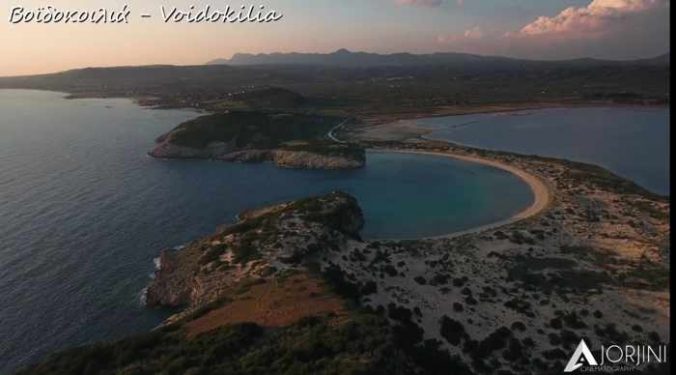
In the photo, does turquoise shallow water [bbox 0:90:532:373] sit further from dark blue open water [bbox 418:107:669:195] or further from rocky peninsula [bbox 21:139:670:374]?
dark blue open water [bbox 418:107:669:195]

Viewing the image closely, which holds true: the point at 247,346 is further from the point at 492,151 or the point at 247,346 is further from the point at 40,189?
the point at 492,151

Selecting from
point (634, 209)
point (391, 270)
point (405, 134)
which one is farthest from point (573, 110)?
point (391, 270)

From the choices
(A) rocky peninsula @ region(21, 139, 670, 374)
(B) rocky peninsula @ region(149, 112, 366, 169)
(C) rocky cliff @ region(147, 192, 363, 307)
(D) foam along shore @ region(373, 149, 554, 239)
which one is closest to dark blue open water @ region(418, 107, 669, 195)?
(D) foam along shore @ region(373, 149, 554, 239)

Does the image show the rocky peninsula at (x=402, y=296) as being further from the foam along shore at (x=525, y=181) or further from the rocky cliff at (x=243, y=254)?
the foam along shore at (x=525, y=181)

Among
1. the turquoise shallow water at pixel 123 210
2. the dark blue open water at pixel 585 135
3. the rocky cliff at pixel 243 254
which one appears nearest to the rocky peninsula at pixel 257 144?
the turquoise shallow water at pixel 123 210

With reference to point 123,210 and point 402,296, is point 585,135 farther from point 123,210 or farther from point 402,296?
point 123,210

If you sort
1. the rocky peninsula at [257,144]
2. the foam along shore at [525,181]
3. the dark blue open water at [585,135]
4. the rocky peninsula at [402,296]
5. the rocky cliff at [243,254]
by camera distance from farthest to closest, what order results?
the rocky peninsula at [257,144] < the dark blue open water at [585,135] < the foam along shore at [525,181] < the rocky cliff at [243,254] < the rocky peninsula at [402,296]

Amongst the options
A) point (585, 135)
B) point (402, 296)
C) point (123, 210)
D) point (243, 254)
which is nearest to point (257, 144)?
point (123, 210)
